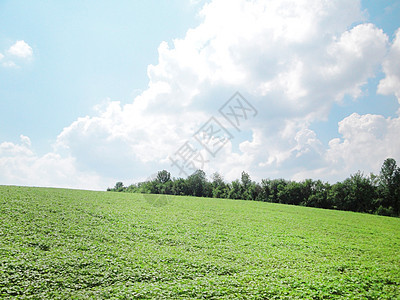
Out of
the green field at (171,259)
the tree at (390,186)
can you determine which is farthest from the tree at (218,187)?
the green field at (171,259)

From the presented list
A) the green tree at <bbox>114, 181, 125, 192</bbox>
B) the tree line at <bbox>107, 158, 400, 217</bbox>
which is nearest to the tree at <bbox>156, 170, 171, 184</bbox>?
the tree line at <bbox>107, 158, 400, 217</bbox>

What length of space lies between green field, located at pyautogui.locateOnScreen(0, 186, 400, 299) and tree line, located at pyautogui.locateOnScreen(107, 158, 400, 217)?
42.0m

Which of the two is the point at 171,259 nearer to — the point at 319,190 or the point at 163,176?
the point at 319,190

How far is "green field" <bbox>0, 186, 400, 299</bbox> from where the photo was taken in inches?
368

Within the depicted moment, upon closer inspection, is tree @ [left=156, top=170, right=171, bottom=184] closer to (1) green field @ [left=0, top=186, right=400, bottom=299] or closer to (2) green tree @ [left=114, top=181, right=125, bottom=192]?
(2) green tree @ [left=114, top=181, right=125, bottom=192]

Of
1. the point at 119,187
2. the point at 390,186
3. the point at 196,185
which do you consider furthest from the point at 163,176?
the point at 390,186

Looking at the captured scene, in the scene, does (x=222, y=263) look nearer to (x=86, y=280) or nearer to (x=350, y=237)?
(x=86, y=280)

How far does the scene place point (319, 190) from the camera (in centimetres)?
6619

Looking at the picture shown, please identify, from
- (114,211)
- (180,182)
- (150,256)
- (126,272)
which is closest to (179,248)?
(150,256)

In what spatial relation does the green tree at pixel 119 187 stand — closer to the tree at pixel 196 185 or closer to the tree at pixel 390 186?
the tree at pixel 196 185

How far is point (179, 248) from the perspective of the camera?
14852 mm

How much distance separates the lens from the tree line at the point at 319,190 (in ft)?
186

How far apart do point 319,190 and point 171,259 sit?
64.7 m

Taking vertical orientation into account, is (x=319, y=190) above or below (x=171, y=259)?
above
